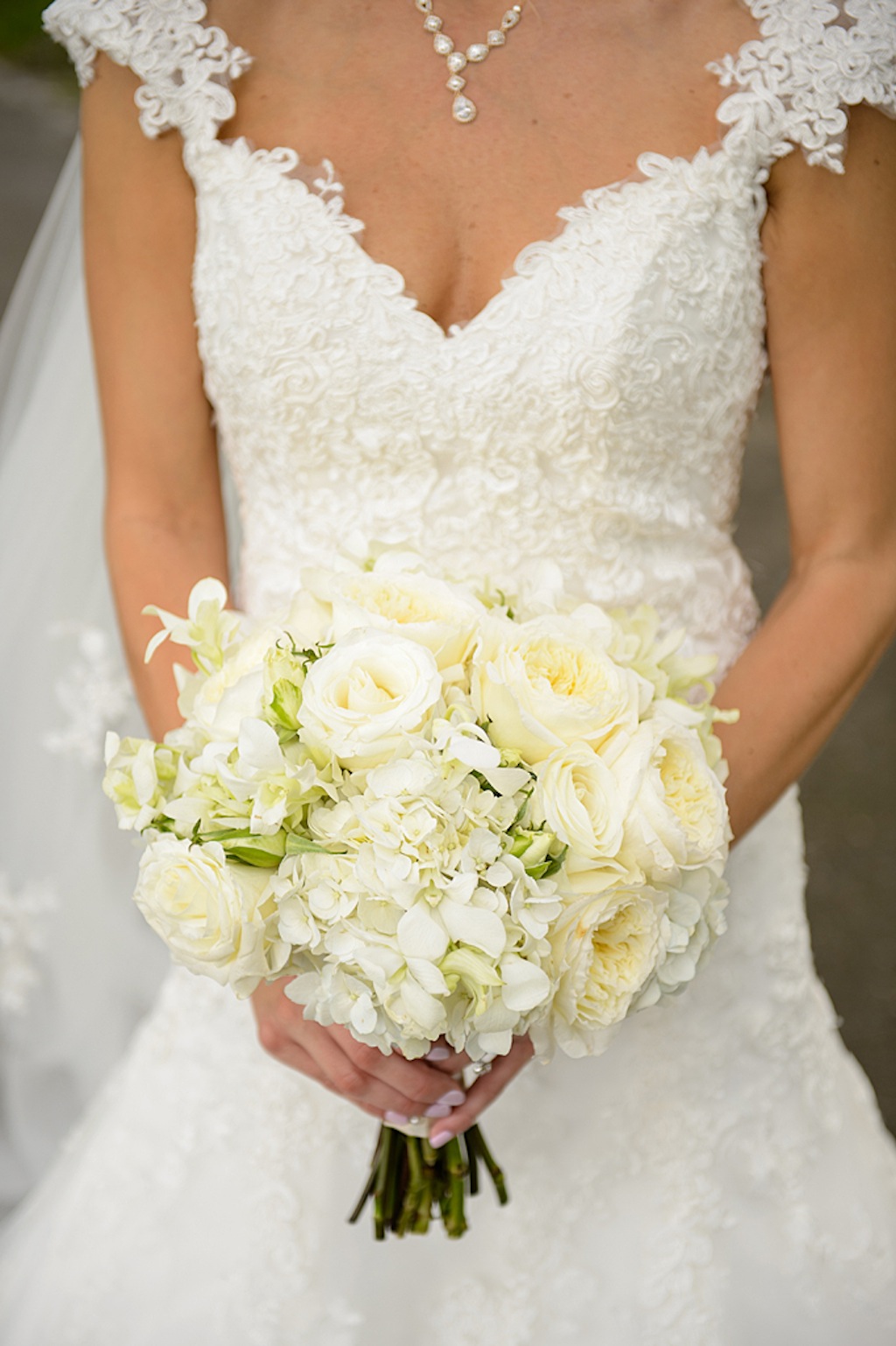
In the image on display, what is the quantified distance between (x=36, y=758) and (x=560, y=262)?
4.39 feet

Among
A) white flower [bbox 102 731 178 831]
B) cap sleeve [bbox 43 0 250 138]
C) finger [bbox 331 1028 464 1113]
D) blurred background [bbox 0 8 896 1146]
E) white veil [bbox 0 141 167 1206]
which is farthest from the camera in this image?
blurred background [bbox 0 8 896 1146]

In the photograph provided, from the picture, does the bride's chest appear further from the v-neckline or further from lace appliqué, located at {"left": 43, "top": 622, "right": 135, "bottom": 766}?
lace appliqué, located at {"left": 43, "top": 622, "right": 135, "bottom": 766}

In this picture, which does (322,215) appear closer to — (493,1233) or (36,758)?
(36,758)

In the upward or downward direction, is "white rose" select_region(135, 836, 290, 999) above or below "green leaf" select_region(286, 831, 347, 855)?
below

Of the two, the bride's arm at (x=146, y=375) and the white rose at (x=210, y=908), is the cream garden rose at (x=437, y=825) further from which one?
the bride's arm at (x=146, y=375)

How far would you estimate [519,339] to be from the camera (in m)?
1.56

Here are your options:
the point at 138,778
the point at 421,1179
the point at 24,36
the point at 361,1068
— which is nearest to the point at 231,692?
the point at 138,778

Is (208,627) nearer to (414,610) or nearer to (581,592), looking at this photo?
(414,610)

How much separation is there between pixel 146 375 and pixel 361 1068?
3.34 feet

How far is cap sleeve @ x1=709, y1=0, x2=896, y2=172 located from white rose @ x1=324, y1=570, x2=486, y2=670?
83cm

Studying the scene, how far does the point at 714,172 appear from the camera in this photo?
1566 mm

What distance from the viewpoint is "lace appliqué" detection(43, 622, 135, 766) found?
7.29 ft

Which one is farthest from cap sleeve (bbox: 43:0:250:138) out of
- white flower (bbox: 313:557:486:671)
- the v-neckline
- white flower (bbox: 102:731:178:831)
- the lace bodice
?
white flower (bbox: 102:731:178:831)

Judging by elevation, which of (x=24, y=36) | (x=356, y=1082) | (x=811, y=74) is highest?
(x=811, y=74)
